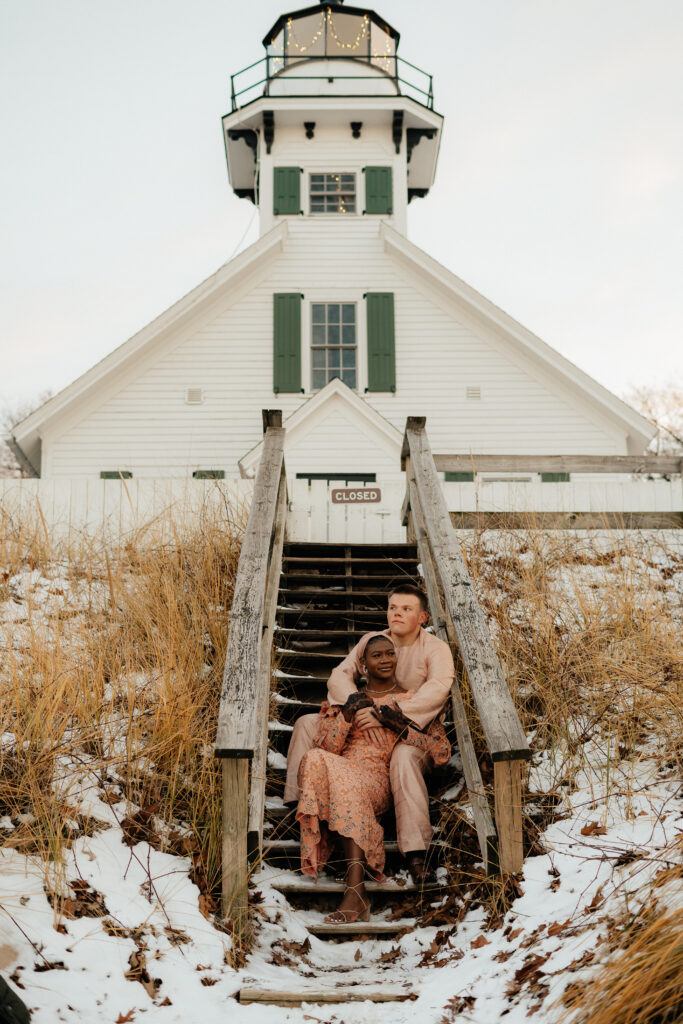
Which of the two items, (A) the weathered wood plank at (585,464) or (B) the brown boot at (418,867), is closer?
(B) the brown boot at (418,867)

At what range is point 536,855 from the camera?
3.51 meters

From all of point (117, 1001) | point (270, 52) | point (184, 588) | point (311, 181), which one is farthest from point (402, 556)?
point (270, 52)

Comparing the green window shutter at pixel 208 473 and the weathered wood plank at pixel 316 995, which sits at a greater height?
the green window shutter at pixel 208 473

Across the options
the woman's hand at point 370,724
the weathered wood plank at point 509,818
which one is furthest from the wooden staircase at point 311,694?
the woman's hand at point 370,724

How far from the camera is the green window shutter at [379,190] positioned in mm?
14109

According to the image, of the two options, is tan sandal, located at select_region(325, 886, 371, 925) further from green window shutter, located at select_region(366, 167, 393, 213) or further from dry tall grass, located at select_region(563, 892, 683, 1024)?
green window shutter, located at select_region(366, 167, 393, 213)

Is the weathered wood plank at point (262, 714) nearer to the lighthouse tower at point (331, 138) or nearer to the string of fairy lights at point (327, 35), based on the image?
the lighthouse tower at point (331, 138)

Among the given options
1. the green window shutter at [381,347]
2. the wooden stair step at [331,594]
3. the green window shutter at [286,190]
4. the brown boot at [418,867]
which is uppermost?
the green window shutter at [286,190]

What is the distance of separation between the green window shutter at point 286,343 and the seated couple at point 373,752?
8773 millimetres

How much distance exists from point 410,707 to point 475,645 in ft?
1.52

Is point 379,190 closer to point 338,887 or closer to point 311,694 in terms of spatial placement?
point 311,694

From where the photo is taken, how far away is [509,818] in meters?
3.40

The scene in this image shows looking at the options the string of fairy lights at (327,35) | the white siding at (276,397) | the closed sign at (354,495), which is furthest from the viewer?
the string of fairy lights at (327,35)

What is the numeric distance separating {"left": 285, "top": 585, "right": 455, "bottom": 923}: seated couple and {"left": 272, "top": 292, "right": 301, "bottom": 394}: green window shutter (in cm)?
877
